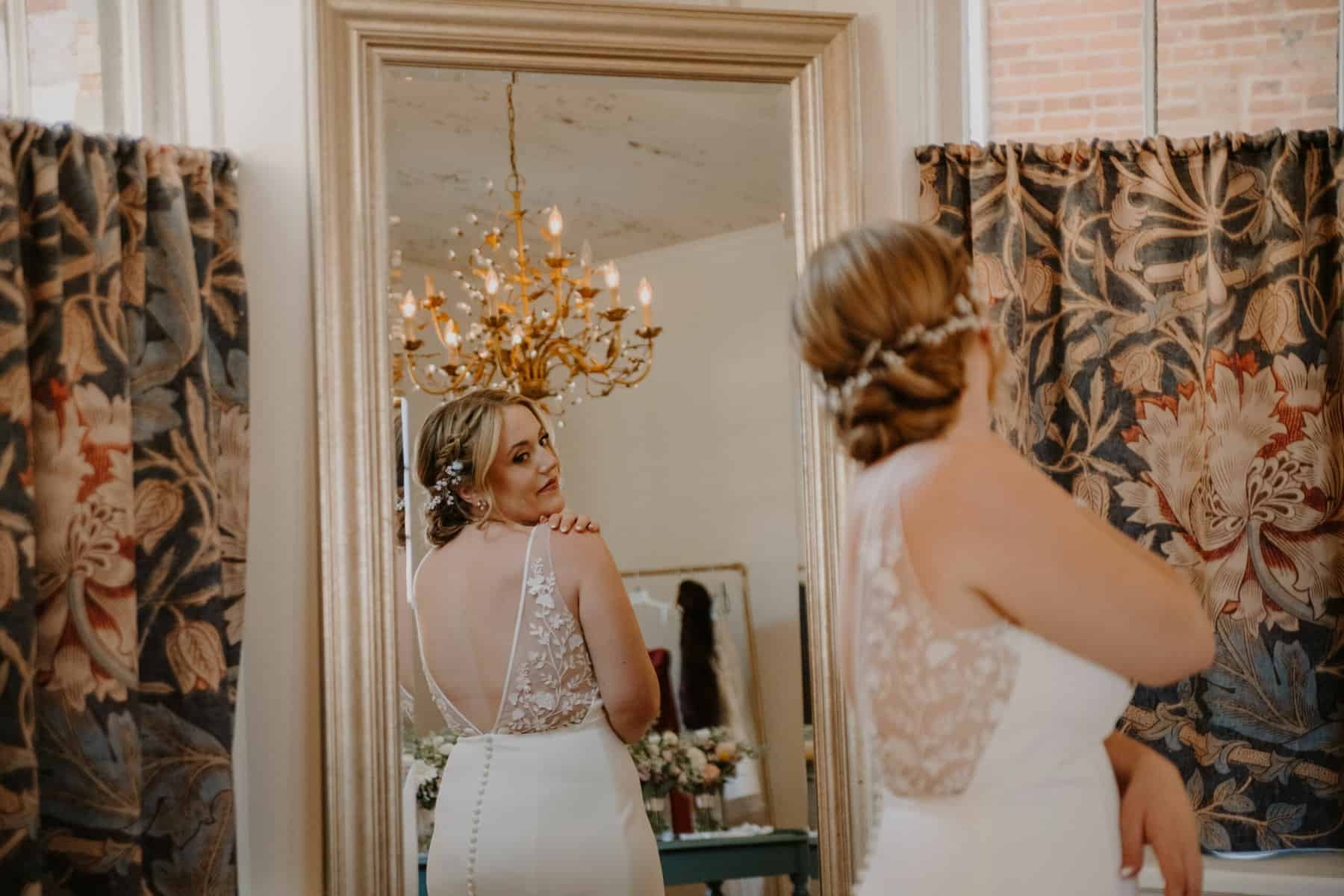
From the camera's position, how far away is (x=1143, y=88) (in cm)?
240

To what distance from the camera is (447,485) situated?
212 centimetres

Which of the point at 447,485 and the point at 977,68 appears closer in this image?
the point at 447,485

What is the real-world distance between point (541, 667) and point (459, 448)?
384 millimetres

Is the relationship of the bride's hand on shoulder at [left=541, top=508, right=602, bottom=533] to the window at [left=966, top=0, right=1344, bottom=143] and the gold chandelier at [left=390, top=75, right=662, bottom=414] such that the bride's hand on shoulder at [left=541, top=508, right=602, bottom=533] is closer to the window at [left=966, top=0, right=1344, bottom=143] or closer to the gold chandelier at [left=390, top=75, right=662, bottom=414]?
the gold chandelier at [left=390, top=75, right=662, bottom=414]

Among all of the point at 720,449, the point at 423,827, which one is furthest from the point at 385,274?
the point at 423,827

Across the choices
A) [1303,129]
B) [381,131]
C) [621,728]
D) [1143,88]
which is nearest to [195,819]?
[621,728]

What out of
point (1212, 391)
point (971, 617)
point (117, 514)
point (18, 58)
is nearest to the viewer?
point (971, 617)

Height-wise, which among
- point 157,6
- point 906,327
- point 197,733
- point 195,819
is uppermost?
point 157,6

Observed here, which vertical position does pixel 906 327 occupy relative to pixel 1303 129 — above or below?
below

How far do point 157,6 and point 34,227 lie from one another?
50 centimetres

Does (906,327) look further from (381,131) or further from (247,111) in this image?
(247,111)

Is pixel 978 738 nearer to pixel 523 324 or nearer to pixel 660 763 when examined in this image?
pixel 660 763

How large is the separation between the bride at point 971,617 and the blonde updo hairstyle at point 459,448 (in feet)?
2.58

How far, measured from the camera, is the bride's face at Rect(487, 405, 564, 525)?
2.11m
